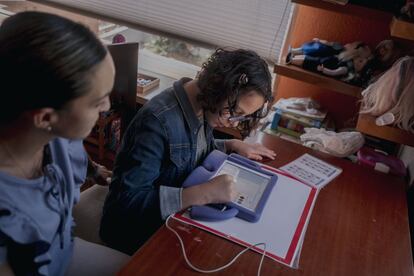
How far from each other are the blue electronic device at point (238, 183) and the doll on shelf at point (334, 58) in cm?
53

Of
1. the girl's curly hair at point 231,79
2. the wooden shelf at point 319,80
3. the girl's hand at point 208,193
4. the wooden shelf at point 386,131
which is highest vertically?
the girl's curly hair at point 231,79

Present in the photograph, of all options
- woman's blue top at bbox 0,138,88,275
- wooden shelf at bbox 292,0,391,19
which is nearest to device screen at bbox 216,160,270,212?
woman's blue top at bbox 0,138,88,275

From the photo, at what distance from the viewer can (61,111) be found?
0.66 m

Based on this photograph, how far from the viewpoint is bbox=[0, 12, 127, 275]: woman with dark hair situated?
23.9 inches

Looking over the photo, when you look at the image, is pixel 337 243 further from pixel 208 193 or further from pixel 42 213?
pixel 42 213

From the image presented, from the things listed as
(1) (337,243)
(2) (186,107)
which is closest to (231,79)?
(2) (186,107)

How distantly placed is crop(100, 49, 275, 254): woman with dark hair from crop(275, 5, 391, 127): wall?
72 centimetres

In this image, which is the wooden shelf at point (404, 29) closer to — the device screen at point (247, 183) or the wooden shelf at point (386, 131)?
the wooden shelf at point (386, 131)

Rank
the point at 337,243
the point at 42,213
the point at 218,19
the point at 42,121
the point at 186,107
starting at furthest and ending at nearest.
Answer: the point at 218,19 < the point at 186,107 < the point at 337,243 < the point at 42,213 < the point at 42,121

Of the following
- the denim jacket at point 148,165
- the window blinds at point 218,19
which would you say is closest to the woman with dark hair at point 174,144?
the denim jacket at point 148,165

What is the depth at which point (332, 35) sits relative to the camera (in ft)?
5.48

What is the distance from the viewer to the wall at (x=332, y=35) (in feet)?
5.27

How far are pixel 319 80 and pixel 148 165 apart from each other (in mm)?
816

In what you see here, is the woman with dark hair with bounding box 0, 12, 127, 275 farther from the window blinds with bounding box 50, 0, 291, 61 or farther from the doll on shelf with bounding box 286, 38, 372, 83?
the window blinds with bounding box 50, 0, 291, 61
